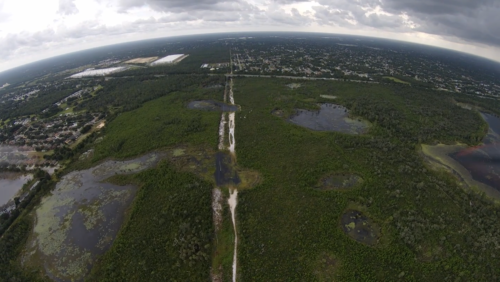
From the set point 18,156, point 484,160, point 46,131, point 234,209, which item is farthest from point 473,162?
point 46,131

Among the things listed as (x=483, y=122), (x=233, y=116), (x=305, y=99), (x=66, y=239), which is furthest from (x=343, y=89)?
(x=66, y=239)

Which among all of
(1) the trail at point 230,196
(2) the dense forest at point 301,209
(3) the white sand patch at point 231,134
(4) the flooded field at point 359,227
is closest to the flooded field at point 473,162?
(2) the dense forest at point 301,209

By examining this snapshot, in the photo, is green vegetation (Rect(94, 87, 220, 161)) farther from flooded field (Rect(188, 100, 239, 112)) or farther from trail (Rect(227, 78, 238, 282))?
flooded field (Rect(188, 100, 239, 112))

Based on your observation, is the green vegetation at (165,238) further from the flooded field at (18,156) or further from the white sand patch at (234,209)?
the flooded field at (18,156)

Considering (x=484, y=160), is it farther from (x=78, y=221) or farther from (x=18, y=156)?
(x=18, y=156)

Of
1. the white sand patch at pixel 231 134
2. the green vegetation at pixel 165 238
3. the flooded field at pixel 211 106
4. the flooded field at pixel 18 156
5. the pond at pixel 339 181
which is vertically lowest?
the green vegetation at pixel 165 238

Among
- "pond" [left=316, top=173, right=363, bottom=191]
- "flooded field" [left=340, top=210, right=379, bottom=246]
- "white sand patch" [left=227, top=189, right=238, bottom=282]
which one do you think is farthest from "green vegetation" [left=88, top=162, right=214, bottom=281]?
"pond" [left=316, top=173, right=363, bottom=191]
